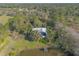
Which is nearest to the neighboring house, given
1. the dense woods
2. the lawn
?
the dense woods

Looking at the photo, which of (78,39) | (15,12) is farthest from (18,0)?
(78,39)

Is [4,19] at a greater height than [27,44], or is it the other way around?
[4,19]

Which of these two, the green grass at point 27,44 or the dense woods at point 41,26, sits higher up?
the dense woods at point 41,26

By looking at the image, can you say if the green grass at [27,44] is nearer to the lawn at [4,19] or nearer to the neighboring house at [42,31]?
the neighboring house at [42,31]

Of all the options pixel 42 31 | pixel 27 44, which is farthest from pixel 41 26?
pixel 27 44

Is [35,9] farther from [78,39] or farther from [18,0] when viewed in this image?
[78,39]

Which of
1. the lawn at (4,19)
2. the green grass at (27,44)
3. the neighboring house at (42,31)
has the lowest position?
the green grass at (27,44)

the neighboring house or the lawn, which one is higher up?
the lawn

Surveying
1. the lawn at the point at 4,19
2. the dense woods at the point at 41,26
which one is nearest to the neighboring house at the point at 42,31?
the dense woods at the point at 41,26

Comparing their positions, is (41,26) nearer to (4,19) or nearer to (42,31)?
(42,31)

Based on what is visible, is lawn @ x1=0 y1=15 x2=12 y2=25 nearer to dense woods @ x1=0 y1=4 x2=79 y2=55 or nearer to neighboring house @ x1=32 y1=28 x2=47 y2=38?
dense woods @ x1=0 y1=4 x2=79 y2=55

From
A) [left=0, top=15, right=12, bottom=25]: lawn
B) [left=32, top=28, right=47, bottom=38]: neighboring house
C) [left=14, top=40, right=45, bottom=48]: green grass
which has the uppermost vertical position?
[left=0, top=15, right=12, bottom=25]: lawn

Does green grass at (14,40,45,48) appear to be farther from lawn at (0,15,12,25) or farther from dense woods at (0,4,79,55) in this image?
lawn at (0,15,12,25)
